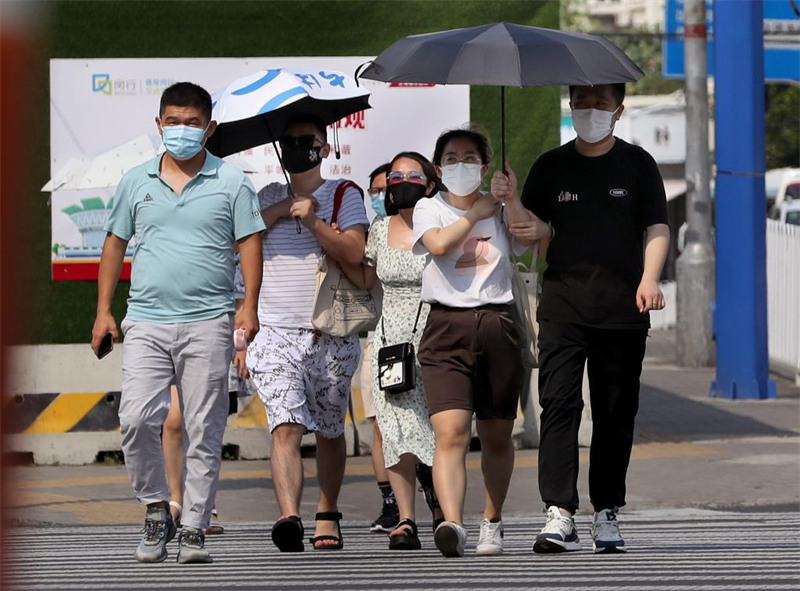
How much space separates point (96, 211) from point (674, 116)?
34255mm

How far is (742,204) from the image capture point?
48.6ft

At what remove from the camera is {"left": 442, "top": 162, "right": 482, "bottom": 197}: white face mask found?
6266 millimetres

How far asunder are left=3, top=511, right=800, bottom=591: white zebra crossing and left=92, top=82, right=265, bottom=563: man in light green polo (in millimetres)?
327

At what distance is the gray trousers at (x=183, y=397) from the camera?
5938 mm

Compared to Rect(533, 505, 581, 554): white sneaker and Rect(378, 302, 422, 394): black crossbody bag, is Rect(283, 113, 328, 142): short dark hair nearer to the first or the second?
Rect(378, 302, 422, 394): black crossbody bag

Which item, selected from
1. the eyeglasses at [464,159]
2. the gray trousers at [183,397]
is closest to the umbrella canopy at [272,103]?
the eyeglasses at [464,159]

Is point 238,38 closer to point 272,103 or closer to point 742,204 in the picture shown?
point 272,103

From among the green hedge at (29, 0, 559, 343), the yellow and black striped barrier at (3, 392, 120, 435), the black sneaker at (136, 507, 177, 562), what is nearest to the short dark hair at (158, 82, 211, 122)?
the black sneaker at (136, 507, 177, 562)

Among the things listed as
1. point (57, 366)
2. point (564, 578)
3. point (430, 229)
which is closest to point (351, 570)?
point (564, 578)

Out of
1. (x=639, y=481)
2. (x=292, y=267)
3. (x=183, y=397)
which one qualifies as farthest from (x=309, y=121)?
(x=639, y=481)

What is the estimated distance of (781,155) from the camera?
5031cm

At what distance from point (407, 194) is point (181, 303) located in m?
1.28

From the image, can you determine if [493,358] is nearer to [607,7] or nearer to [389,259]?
[389,259]

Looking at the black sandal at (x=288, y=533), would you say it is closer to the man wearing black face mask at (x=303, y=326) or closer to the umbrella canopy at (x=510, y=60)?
the man wearing black face mask at (x=303, y=326)
